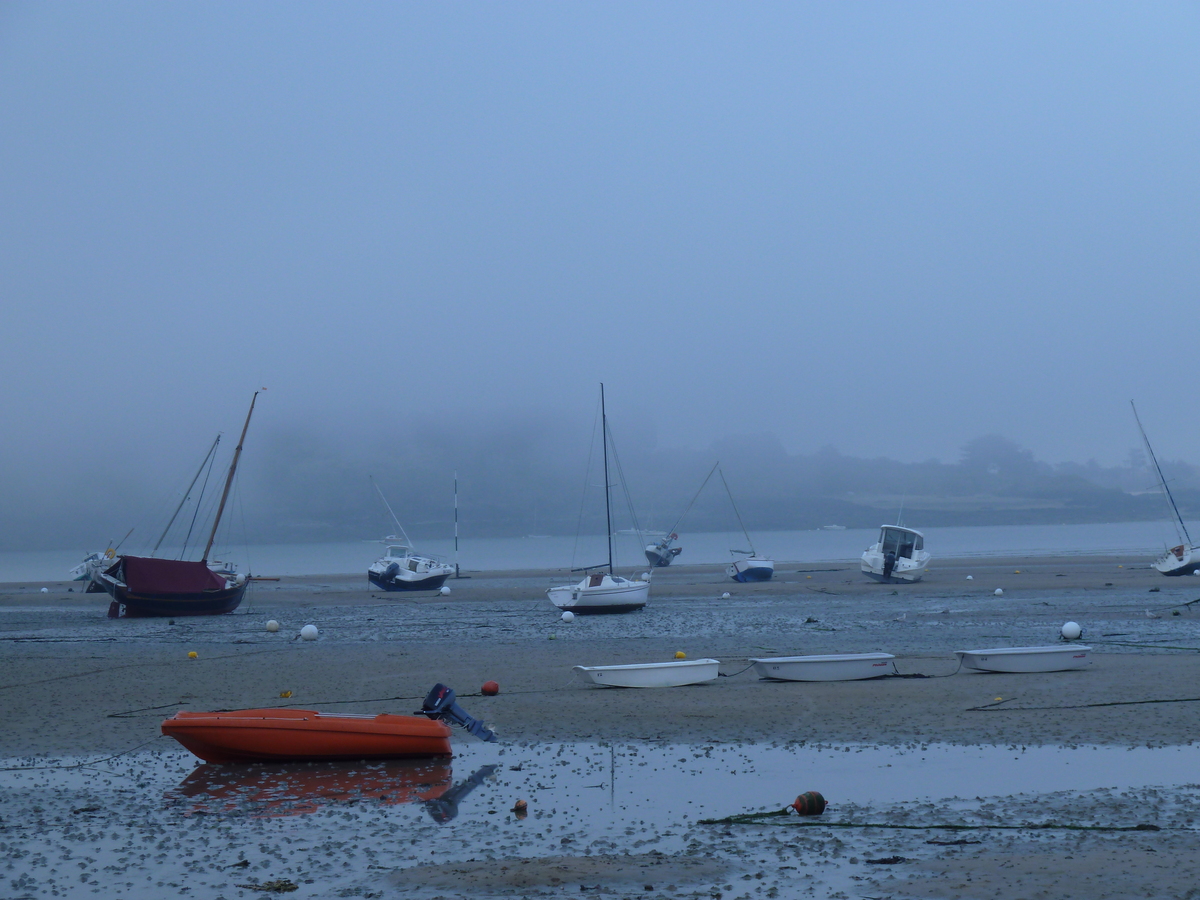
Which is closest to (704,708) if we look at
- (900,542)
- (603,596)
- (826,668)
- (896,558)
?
(826,668)

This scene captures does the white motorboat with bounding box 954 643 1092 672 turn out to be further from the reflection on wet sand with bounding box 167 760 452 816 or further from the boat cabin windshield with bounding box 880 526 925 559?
the boat cabin windshield with bounding box 880 526 925 559

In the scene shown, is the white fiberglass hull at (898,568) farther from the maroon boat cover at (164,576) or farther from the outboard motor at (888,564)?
the maroon boat cover at (164,576)

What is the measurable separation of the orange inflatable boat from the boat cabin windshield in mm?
49489

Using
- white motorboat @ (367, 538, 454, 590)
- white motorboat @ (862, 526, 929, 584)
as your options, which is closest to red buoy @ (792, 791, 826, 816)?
white motorboat @ (862, 526, 929, 584)

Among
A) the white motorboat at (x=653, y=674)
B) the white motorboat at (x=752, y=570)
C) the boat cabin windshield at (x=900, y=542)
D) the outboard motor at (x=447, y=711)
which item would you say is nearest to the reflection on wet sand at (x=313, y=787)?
the outboard motor at (x=447, y=711)

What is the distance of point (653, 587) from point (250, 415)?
2630cm

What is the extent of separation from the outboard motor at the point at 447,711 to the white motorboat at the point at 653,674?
207 inches

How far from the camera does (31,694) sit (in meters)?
21.0

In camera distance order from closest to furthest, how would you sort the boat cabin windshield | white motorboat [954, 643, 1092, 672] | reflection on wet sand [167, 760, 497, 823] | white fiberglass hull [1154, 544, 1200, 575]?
reflection on wet sand [167, 760, 497, 823]
white motorboat [954, 643, 1092, 672]
white fiberglass hull [1154, 544, 1200, 575]
the boat cabin windshield

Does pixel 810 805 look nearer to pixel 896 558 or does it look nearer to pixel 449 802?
pixel 449 802

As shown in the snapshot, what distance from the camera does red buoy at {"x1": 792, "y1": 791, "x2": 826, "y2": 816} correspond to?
423 inches

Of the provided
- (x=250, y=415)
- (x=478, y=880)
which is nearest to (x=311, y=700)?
(x=478, y=880)

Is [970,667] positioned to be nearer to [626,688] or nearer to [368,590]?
[626,688]

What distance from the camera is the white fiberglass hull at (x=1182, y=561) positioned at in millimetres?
54406
